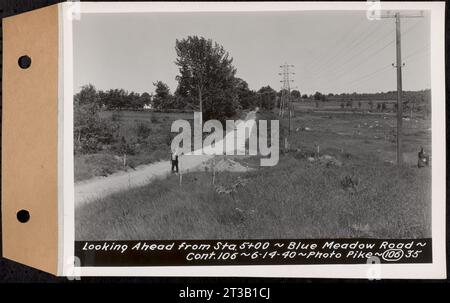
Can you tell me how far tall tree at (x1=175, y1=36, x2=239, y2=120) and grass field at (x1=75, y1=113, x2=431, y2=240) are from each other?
26 cm

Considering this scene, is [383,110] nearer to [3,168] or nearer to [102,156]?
[102,156]

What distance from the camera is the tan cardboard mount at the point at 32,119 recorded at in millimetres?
1829

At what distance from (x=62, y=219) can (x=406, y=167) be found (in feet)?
4.99

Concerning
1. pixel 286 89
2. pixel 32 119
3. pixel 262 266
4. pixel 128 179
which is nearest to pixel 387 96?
pixel 286 89

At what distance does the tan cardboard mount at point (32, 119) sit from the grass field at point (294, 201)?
191 millimetres

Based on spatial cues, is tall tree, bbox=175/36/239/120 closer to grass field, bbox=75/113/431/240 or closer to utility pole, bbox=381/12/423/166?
grass field, bbox=75/113/431/240

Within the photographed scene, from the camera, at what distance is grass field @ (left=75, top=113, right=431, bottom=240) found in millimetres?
1857

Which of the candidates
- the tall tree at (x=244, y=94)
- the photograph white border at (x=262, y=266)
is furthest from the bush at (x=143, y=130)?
the tall tree at (x=244, y=94)

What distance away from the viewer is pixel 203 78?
1893 millimetres

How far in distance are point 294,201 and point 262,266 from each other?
32 centimetres

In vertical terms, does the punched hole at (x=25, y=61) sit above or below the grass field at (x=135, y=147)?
above

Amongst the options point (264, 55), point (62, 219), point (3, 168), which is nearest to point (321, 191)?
point (264, 55)

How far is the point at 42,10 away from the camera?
1.84m

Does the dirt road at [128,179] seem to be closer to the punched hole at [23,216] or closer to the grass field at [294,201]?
the grass field at [294,201]
